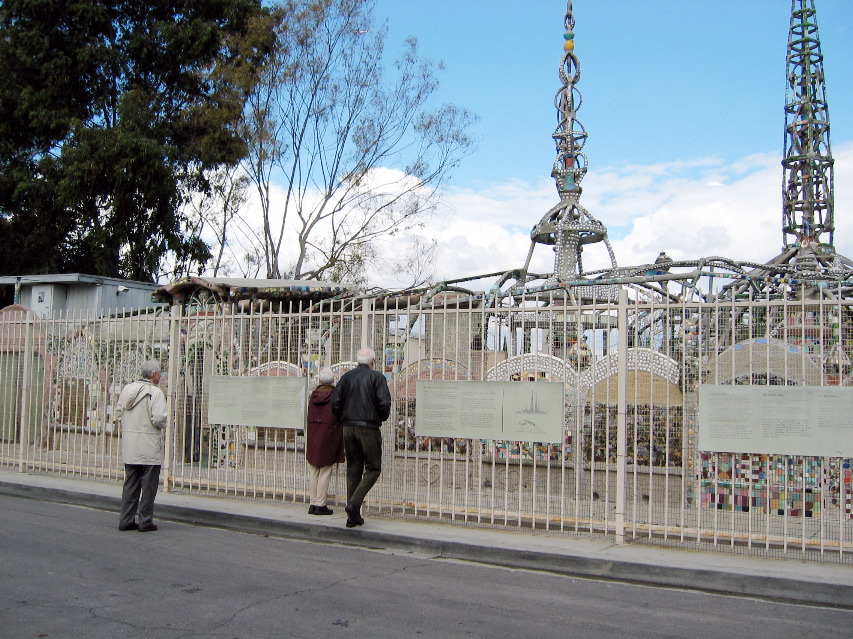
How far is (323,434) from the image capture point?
906 centimetres

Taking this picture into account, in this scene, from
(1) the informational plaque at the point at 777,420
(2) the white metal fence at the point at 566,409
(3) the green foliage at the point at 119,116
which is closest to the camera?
(1) the informational plaque at the point at 777,420

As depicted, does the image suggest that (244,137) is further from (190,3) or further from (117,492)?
(117,492)

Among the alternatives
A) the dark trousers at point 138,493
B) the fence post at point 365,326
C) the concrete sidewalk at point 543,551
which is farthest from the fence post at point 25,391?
the fence post at point 365,326

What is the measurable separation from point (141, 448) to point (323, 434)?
190 cm

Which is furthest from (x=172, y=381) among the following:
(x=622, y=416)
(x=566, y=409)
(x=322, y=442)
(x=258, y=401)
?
(x=622, y=416)

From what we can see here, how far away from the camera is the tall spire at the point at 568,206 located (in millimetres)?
14742

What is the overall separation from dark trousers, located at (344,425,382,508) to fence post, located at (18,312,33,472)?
6.59 meters

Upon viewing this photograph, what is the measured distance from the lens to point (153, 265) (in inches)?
1052

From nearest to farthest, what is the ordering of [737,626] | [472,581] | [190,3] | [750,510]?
[737,626] → [472,581] → [750,510] → [190,3]

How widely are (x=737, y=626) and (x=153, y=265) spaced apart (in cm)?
2421

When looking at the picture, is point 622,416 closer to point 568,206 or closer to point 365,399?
point 365,399

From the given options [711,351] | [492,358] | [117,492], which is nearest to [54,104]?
[117,492]

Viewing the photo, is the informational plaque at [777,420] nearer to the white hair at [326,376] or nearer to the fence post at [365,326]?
the fence post at [365,326]

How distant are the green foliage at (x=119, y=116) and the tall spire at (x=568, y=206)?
11.5 metres
